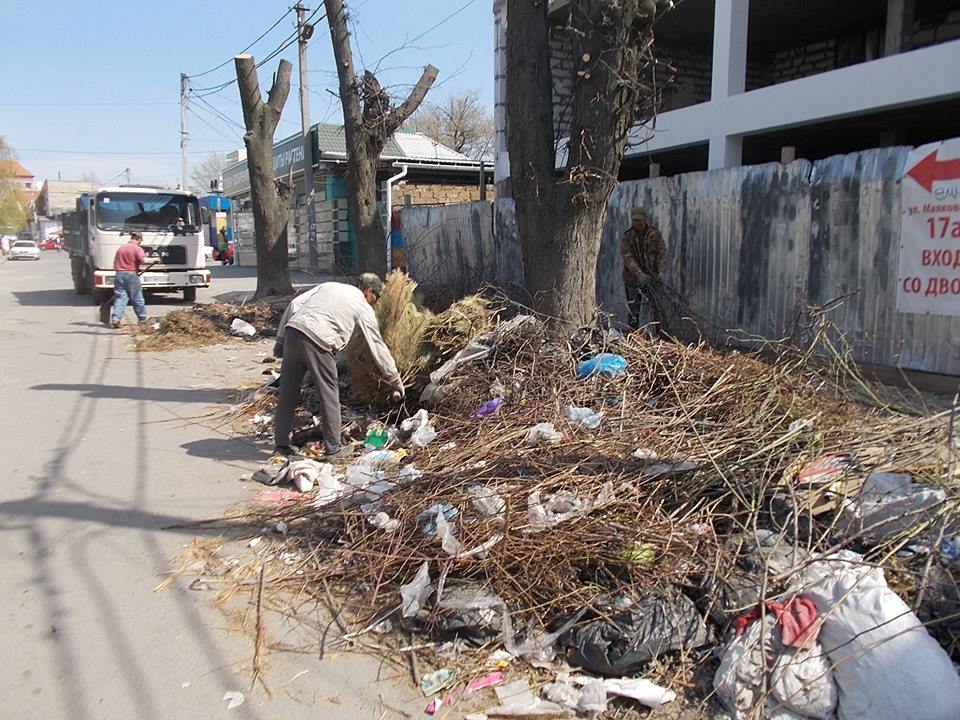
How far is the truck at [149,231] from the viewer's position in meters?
15.4

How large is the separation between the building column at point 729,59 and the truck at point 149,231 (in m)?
11.4

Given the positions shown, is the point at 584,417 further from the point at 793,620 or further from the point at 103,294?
the point at 103,294

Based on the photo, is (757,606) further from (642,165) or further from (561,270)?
(642,165)

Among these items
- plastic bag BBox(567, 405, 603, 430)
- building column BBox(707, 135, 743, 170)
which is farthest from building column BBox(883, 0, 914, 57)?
plastic bag BBox(567, 405, 603, 430)

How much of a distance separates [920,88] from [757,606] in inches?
342

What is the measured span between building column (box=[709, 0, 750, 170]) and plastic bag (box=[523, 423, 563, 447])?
8597 mm

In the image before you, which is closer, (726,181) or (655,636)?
(655,636)

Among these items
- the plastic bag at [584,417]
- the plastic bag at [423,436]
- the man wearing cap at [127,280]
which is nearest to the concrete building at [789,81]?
the plastic bag at [584,417]

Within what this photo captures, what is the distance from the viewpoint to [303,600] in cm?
355

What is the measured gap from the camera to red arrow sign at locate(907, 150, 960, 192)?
635 centimetres

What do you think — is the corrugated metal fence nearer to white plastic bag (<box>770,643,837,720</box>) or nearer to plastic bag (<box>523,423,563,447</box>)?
plastic bag (<box>523,423,563,447</box>)

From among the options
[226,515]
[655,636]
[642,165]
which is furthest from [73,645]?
[642,165]

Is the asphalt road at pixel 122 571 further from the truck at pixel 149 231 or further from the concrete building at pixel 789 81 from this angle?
the truck at pixel 149 231

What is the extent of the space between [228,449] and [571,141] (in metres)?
3.90
